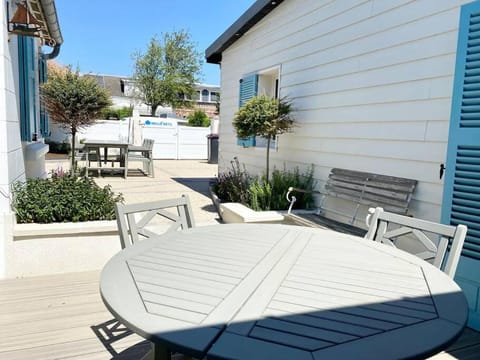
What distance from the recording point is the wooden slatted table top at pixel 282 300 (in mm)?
966

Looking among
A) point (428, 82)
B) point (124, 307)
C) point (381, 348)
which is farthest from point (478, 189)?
point (124, 307)

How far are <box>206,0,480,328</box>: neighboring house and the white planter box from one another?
103 inches

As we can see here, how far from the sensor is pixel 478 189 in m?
2.51

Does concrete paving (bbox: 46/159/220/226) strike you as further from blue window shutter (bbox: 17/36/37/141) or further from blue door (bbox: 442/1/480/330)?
blue door (bbox: 442/1/480/330)

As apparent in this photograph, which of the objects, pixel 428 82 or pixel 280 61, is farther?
pixel 280 61

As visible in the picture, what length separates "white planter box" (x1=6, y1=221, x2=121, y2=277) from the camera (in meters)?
3.23

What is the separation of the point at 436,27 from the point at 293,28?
8.16ft

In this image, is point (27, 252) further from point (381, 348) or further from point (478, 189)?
point (478, 189)

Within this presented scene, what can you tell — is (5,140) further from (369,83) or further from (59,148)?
(59,148)

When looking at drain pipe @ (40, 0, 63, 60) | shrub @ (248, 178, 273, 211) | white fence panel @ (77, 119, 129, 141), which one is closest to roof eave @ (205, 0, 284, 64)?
shrub @ (248, 178, 273, 211)

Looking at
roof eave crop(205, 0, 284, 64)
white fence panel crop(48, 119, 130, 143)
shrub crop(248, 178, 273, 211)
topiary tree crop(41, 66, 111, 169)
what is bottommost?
shrub crop(248, 178, 273, 211)

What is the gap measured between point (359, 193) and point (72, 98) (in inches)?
175

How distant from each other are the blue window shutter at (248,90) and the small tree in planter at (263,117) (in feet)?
3.57

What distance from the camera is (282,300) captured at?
4.00 ft
